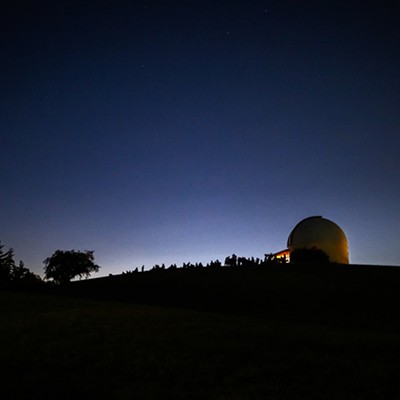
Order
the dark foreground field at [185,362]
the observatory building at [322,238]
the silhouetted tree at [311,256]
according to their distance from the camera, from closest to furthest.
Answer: the dark foreground field at [185,362] < the silhouetted tree at [311,256] < the observatory building at [322,238]

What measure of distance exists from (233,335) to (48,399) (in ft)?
20.4

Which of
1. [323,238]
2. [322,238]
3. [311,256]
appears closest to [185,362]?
[311,256]

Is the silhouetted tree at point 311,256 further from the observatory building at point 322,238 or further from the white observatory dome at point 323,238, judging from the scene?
the white observatory dome at point 323,238

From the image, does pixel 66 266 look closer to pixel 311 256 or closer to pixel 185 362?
pixel 311 256

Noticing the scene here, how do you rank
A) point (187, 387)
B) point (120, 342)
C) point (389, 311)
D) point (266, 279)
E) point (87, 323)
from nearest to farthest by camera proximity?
point (187, 387) < point (120, 342) < point (87, 323) < point (389, 311) < point (266, 279)

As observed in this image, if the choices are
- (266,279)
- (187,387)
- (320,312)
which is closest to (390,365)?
(187,387)

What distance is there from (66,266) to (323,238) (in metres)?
48.1

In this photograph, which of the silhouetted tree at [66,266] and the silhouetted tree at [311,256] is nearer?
the silhouetted tree at [311,256]

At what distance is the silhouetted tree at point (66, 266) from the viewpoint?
193 ft

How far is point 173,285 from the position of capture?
31.7 m

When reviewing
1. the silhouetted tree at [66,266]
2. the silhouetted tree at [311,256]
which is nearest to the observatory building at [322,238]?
the silhouetted tree at [311,256]

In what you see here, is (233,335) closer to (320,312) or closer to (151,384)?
(151,384)

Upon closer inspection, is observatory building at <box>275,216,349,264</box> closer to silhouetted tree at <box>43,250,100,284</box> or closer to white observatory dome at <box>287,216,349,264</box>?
white observatory dome at <box>287,216,349,264</box>

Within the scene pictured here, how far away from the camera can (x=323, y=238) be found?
2009 inches
